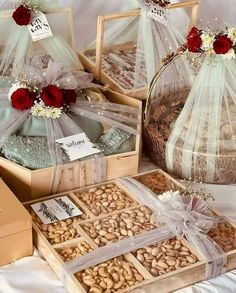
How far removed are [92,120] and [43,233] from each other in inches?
13.9

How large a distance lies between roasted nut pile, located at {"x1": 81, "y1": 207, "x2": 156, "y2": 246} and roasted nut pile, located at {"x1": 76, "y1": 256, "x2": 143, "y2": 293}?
0.06 m

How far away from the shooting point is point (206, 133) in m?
1.29

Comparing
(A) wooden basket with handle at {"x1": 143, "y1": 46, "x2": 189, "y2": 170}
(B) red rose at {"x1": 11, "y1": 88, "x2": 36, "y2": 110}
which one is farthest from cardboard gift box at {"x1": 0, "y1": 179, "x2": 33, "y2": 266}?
(A) wooden basket with handle at {"x1": 143, "y1": 46, "x2": 189, "y2": 170}

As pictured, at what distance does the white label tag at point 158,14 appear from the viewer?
1543mm

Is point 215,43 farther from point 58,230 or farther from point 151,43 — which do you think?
point 58,230

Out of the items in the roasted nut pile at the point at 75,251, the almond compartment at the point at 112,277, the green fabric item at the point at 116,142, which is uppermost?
the green fabric item at the point at 116,142

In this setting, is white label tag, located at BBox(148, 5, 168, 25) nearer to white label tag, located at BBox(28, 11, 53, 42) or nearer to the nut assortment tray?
white label tag, located at BBox(28, 11, 53, 42)

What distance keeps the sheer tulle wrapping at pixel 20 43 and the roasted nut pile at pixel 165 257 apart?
646 mm

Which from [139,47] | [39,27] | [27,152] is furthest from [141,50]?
[27,152]

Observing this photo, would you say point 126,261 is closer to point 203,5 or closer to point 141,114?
point 141,114

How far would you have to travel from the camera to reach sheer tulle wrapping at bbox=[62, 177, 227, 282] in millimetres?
1024

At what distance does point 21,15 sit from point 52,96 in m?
0.28

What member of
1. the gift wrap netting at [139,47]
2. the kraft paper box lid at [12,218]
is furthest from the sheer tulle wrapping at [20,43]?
the kraft paper box lid at [12,218]

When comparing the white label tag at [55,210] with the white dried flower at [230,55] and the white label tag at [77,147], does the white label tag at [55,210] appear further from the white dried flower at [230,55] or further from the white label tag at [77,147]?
the white dried flower at [230,55]
